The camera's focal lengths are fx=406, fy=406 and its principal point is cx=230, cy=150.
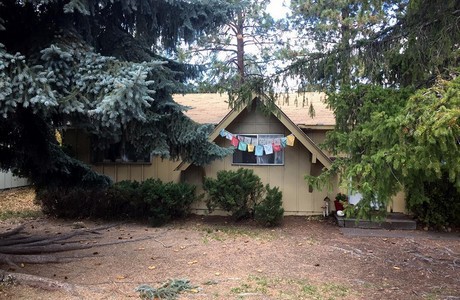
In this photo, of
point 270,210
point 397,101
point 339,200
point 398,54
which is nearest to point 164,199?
point 270,210

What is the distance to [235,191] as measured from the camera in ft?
35.1

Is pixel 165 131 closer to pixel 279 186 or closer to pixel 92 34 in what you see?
pixel 92 34

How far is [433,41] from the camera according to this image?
20.0 feet

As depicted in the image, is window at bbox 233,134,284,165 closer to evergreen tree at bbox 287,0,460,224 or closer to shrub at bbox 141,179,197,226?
shrub at bbox 141,179,197,226

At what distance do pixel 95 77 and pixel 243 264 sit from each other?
4073 mm

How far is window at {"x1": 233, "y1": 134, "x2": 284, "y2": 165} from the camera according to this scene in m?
11.7

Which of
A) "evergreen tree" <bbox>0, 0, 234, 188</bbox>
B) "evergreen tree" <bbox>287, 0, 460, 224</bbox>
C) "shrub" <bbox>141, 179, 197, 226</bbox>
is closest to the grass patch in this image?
"evergreen tree" <bbox>287, 0, 460, 224</bbox>

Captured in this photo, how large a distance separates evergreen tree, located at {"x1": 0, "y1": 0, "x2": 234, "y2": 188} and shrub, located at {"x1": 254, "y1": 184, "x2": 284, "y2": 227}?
3.94 meters

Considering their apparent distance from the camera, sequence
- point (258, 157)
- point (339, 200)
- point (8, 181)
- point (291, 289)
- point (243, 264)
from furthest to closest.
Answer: point (8, 181), point (258, 157), point (339, 200), point (243, 264), point (291, 289)

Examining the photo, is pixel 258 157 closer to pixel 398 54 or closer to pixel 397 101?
pixel 398 54

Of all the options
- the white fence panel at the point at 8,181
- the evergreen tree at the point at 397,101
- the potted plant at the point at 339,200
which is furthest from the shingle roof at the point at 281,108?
the white fence panel at the point at 8,181

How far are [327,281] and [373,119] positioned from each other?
2917mm

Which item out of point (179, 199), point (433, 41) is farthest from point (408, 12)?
point (179, 199)

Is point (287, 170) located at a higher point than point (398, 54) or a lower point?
lower
